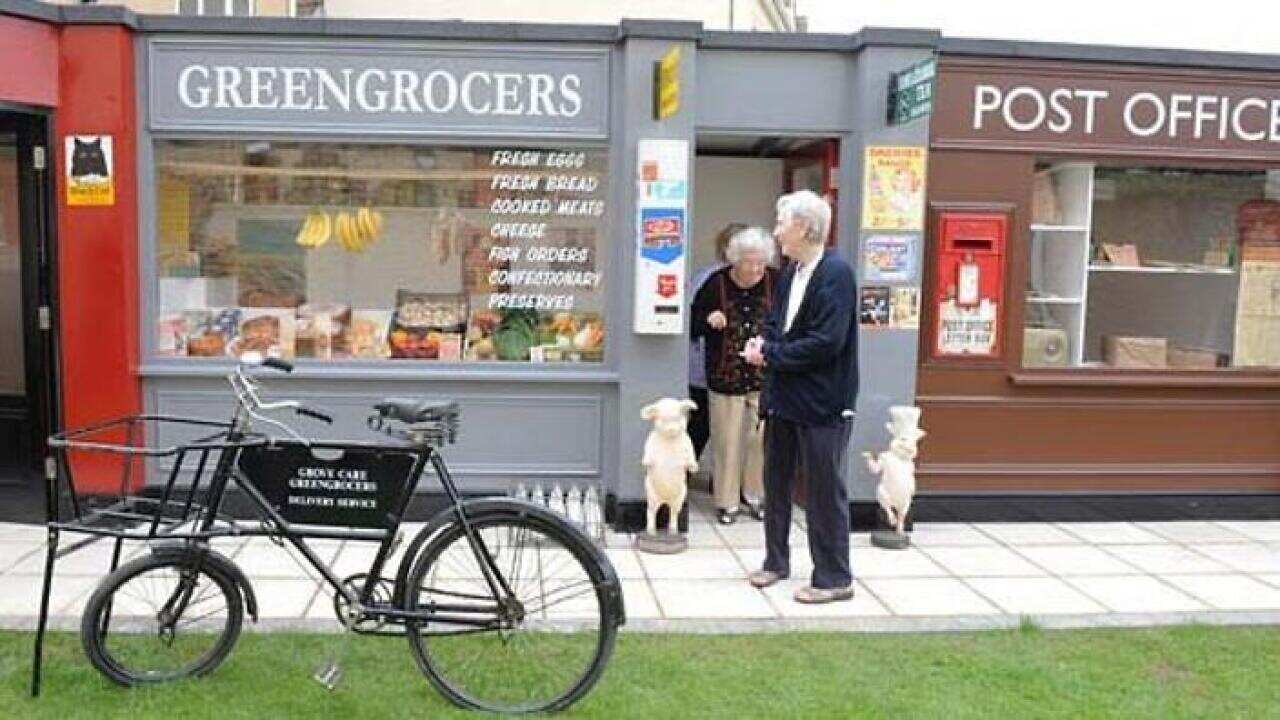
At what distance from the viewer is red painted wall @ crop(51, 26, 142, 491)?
5.54 m

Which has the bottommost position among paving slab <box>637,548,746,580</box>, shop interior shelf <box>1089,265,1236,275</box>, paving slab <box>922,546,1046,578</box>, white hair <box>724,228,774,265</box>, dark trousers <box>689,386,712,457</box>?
paving slab <box>637,548,746,580</box>

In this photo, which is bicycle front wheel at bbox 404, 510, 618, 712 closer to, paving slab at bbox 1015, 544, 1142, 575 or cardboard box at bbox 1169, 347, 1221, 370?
paving slab at bbox 1015, 544, 1142, 575

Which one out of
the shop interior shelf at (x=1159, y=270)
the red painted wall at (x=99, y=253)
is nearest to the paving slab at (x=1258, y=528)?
the shop interior shelf at (x=1159, y=270)

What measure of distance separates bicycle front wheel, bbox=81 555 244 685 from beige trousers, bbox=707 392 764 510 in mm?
3056

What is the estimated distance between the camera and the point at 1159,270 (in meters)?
6.51

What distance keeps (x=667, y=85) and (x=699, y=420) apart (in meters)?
2.15

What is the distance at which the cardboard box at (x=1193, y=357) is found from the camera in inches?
256

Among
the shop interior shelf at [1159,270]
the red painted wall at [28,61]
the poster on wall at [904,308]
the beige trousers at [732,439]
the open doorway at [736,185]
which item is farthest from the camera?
the open doorway at [736,185]

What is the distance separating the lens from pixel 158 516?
11.7ft

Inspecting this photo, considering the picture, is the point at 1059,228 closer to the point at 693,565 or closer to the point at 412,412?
the point at 693,565

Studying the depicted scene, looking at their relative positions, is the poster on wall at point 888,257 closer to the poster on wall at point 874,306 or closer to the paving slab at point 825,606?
the poster on wall at point 874,306

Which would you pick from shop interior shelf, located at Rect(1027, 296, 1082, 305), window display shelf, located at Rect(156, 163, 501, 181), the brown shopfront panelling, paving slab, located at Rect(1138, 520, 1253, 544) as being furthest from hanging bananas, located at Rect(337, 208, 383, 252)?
paving slab, located at Rect(1138, 520, 1253, 544)

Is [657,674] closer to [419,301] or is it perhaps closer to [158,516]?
[158,516]

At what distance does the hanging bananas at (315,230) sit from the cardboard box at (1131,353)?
14.6 ft
